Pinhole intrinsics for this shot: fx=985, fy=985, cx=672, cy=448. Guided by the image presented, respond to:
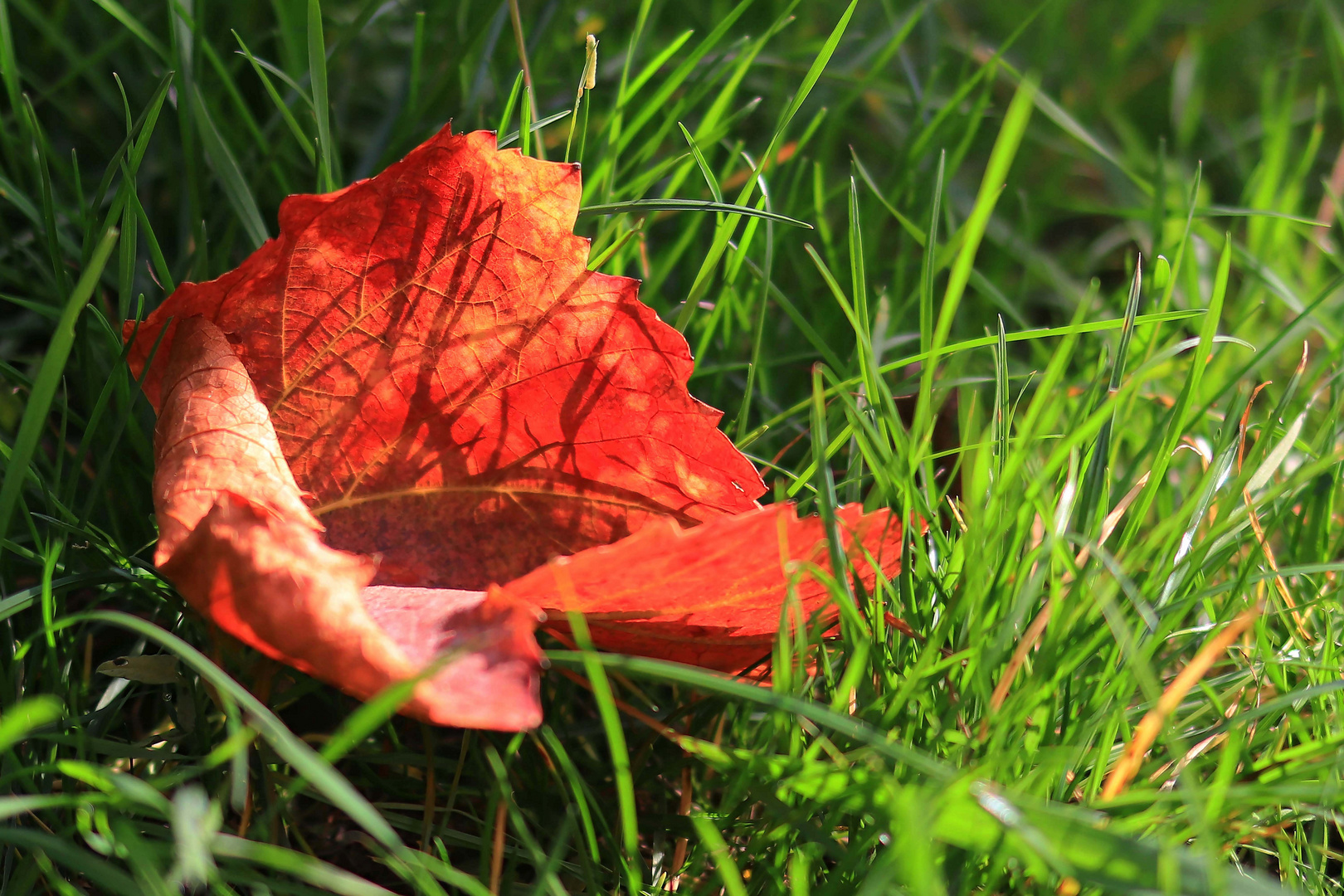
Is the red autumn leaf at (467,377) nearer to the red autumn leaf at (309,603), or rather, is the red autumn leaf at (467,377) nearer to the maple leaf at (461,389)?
the maple leaf at (461,389)

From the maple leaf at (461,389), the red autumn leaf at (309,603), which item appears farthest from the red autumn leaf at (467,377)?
the red autumn leaf at (309,603)

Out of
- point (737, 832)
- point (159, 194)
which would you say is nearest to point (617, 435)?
point (737, 832)

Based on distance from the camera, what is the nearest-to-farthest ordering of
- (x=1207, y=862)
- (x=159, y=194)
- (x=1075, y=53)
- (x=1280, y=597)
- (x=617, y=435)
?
(x=1207, y=862)
(x=617, y=435)
(x=1280, y=597)
(x=159, y=194)
(x=1075, y=53)

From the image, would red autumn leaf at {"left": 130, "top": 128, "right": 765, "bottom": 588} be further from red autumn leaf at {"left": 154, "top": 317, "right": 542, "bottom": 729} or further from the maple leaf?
red autumn leaf at {"left": 154, "top": 317, "right": 542, "bottom": 729}

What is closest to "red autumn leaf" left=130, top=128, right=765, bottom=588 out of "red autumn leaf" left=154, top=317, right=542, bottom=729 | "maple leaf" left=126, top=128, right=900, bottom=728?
"maple leaf" left=126, top=128, right=900, bottom=728

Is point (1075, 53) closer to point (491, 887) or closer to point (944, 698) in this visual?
point (944, 698)

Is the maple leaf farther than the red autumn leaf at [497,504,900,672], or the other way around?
the maple leaf

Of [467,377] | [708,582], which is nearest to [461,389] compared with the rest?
[467,377]

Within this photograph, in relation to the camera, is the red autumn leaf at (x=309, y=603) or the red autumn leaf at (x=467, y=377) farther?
the red autumn leaf at (x=467, y=377)
